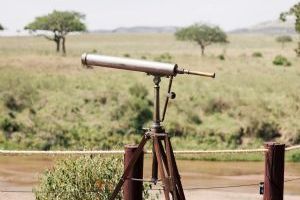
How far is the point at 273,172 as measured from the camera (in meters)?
5.90

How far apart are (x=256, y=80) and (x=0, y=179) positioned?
74.7 feet

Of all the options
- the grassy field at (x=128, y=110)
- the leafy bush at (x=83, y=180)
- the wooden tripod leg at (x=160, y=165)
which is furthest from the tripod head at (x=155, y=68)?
the grassy field at (x=128, y=110)

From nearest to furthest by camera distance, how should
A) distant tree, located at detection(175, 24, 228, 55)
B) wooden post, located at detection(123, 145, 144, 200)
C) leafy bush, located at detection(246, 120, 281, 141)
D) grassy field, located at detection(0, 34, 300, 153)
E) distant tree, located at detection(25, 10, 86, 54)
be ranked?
wooden post, located at detection(123, 145, 144, 200)
grassy field, located at detection(0, 34, 300, 153)
leafy bush, located at detection(246, 120, 281, 141)
distant tree, located at detection(25, 10, 86, 54)
distant tree, located at detection(175, 24, 228, 55)

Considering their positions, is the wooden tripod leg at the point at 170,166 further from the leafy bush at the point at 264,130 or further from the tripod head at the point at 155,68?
the leafy bush at the point at 264,130

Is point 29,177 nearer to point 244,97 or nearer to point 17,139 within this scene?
point 17,139

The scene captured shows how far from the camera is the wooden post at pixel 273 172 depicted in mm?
5883

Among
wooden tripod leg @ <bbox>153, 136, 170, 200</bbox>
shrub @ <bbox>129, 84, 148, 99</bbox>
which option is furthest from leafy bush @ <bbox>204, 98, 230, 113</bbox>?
wooden tripod leg @ <bbox>153, 136, 170, 200</bbox>

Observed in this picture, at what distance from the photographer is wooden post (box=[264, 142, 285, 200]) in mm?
5883

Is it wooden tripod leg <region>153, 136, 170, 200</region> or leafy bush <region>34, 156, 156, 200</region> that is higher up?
wooden tripod leg <region>153, 136, 170, 200</region>

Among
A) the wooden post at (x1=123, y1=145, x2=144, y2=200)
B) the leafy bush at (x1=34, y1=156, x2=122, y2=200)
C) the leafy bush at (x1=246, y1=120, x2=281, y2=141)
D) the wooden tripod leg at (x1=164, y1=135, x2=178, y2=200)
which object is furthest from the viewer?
the leafy bush at (x1=246, y1=120, x2=281, y2=141)

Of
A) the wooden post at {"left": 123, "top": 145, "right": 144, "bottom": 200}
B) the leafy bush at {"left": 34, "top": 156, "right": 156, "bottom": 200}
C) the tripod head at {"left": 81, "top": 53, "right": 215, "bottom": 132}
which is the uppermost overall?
the tripod head at {"left": 81, "top": 53, "right": 215, "bottom": 132}

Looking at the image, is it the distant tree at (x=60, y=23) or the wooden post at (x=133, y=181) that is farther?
the distant tree at (x=60, y=23)

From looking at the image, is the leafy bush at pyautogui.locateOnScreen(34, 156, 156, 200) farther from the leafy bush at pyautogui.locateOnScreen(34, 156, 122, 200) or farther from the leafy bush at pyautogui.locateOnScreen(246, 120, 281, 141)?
the leafy bush at pyautogui.locateOnScreen(246, 120, 281, 141)

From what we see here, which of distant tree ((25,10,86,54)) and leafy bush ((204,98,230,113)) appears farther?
distant tree ((25,10,86,54))
